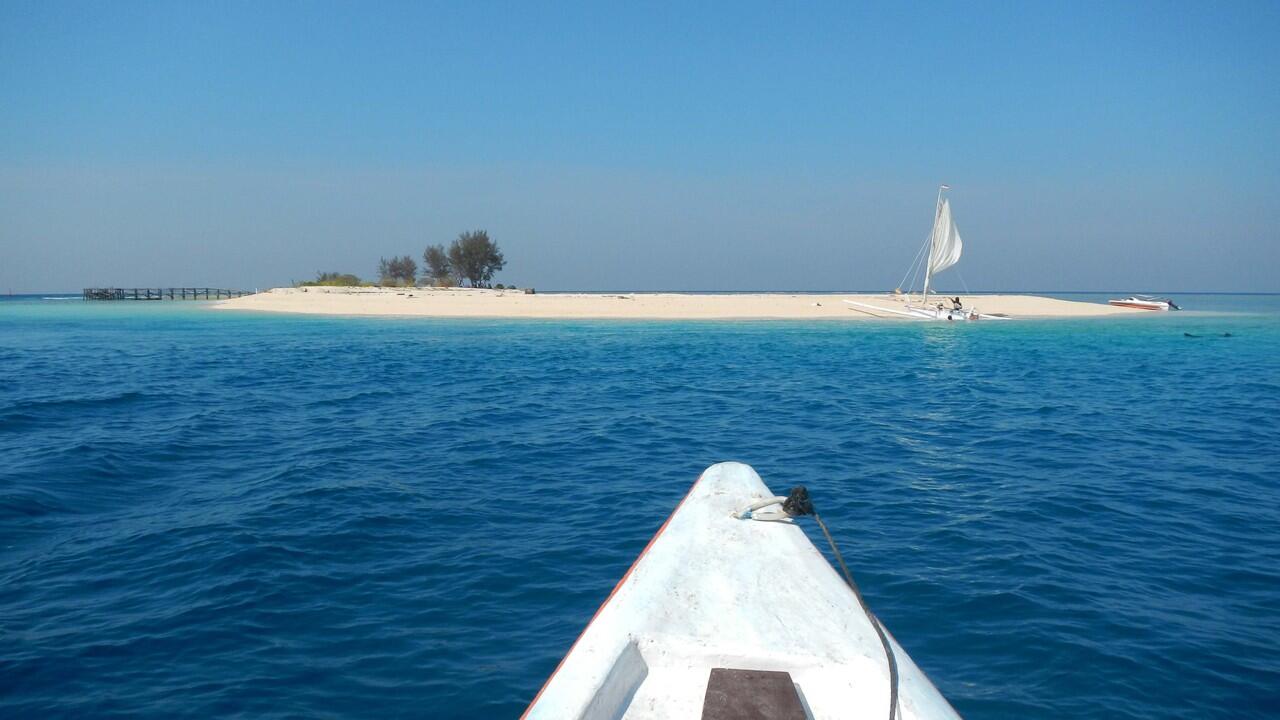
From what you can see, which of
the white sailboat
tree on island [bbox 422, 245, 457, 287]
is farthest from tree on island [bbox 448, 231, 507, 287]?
the white sailboat

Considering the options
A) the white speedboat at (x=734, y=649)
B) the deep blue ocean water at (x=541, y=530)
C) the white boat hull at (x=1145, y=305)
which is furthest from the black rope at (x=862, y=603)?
the white boat hull at (x=1145, y=305)

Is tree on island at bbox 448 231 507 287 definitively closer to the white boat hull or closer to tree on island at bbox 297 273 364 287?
tree on island at bbox 297 273 364 287

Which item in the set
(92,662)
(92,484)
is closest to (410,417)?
(92,484)

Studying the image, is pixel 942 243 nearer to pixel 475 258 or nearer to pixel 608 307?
pixel 608 307

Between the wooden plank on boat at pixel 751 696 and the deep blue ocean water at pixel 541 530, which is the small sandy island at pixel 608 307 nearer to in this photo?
the deep blue ocean water at pixel 541 530

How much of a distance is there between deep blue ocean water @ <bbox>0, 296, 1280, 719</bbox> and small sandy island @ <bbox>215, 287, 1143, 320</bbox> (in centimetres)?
3255

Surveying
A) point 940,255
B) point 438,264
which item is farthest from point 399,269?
point 940,255

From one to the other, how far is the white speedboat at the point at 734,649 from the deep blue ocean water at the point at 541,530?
3.98ft

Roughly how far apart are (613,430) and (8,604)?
8402 mm

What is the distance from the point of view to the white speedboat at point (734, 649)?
3312 mm

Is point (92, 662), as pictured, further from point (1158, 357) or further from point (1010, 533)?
point (1158, 357)

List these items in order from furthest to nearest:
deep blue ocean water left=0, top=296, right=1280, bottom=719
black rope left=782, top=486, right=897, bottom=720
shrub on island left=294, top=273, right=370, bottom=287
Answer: shrub on island left=294, top=273, right=370, bottom=287, deep blue ocean water left=0, top=296, right=1280, bottom=719, black rope left=782, top=486, right=897, bottom=720

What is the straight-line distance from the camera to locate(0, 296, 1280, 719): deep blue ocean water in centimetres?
489

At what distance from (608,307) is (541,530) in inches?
1889
